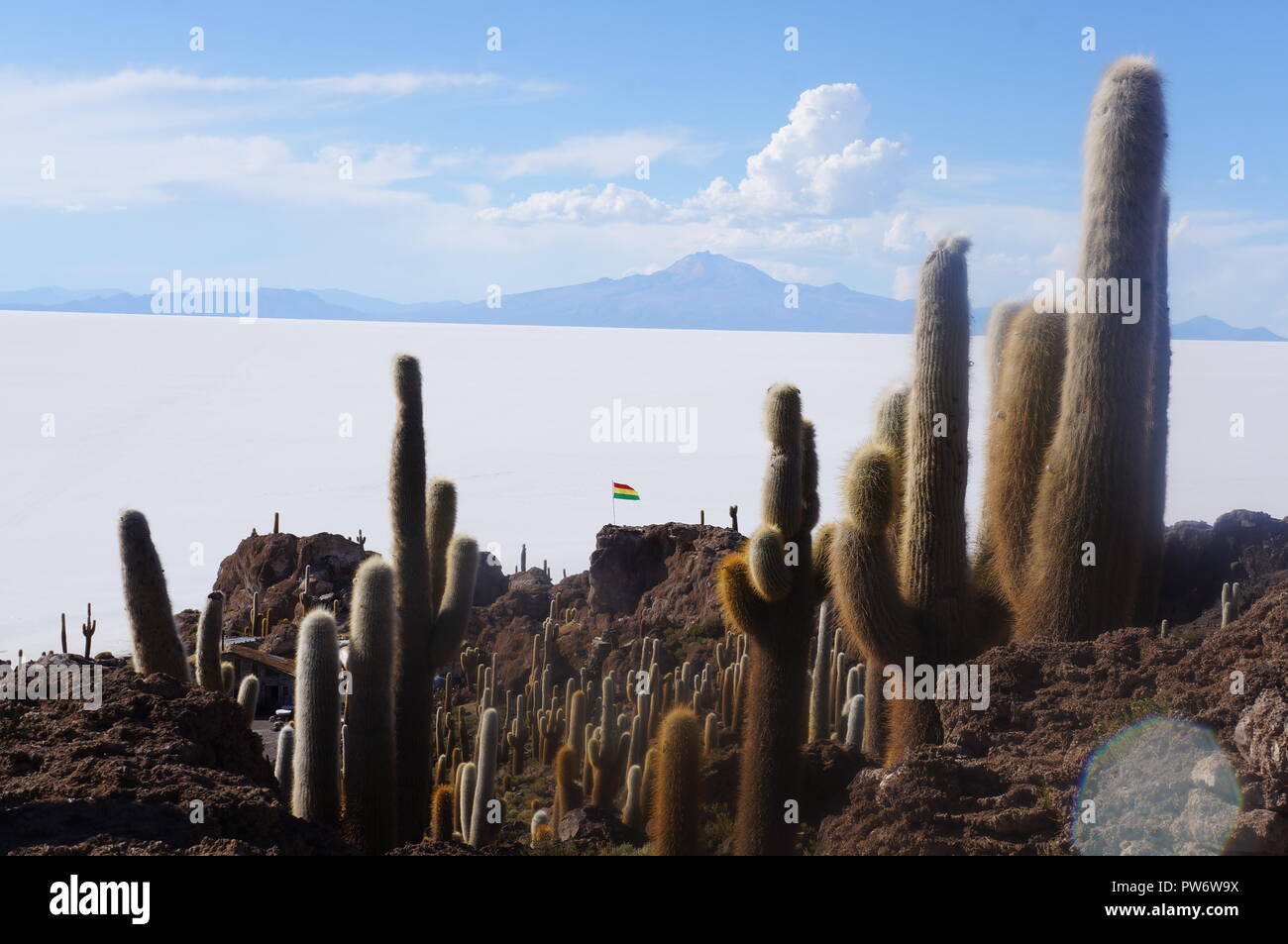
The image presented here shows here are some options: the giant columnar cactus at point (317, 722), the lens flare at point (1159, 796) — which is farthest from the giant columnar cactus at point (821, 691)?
the lens flare at point (1159, 796)

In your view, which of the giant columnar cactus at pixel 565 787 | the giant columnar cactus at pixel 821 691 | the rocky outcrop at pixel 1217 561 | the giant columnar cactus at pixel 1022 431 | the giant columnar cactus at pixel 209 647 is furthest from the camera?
the rocky outcrop at pixel 1217 561

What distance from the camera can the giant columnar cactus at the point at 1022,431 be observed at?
8.16 m

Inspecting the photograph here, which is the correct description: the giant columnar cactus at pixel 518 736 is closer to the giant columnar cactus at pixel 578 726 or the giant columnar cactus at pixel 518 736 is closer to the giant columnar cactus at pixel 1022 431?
the giant columnar cactus at pixel 578 726

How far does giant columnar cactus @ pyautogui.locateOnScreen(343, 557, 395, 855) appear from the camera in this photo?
7.44 meters

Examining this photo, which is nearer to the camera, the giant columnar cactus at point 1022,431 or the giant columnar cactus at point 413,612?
the giant columnar cactus at point 1022,431

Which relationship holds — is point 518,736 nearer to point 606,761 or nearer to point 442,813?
point 606,761

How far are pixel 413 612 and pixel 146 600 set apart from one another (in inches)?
90.0

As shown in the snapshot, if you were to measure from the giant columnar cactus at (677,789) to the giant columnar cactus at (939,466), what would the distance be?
1554 millimetres

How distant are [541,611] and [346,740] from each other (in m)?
11.1

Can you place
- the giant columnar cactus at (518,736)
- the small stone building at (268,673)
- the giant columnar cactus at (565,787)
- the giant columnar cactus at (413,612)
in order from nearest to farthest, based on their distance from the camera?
the giant columnar cactus at (413,612)
the giant columnar cactus at (565,787)
the giant columnar cactus at (518,736)
the small stone building at (268,673)

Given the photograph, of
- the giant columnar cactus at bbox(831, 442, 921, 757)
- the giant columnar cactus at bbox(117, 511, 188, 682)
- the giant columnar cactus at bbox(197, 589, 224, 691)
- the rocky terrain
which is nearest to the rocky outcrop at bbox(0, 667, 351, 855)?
the rocky terrain

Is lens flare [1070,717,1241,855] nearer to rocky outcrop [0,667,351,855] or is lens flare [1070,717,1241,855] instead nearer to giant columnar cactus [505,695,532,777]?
rocky outcrop [0,667,351,855]
